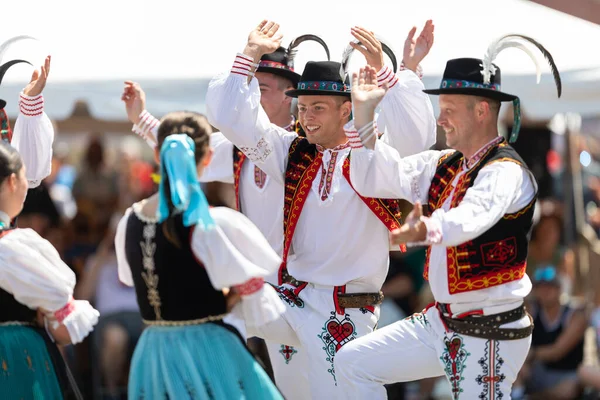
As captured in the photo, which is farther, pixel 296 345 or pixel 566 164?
pixel 566 164

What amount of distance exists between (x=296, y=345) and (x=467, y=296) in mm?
1079

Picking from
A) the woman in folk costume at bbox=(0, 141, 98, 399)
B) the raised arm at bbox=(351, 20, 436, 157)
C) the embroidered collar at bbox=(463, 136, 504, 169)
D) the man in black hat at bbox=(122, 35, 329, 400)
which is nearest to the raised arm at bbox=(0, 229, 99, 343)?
the woman in folk costume at bbox=(0, 141, 98, 399)

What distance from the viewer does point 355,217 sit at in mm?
5141

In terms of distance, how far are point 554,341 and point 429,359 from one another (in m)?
3.36

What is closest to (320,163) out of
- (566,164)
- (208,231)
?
(208,231)

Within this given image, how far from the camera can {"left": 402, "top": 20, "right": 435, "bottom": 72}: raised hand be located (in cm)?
532

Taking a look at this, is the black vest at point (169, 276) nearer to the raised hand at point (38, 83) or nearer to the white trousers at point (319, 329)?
the white trousers at point (319, 329)

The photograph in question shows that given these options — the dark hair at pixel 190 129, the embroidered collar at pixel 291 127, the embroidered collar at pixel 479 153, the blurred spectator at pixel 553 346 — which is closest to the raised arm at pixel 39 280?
the dark hair at pixel 190 129

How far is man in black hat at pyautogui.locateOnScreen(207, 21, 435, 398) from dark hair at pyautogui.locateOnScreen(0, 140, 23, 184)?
1.21 metres

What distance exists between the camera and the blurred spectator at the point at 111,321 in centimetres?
780

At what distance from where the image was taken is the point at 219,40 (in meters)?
7.10

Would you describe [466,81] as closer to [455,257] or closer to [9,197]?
[455,257]

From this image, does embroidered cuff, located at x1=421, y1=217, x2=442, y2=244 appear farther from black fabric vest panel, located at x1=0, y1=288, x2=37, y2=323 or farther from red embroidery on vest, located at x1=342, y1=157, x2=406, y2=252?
black fabric vest panel, located at x1=0, y1=288, x2=37, y2=323

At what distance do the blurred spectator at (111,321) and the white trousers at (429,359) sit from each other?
131 inches
